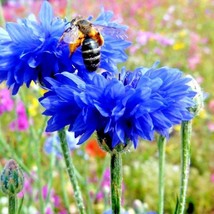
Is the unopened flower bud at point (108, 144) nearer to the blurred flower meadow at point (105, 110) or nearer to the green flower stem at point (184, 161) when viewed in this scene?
the blurred flower meadow at point (105, 110)

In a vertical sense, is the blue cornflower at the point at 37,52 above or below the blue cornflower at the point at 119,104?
above

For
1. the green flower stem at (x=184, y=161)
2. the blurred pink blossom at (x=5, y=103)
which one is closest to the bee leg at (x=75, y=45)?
the green flower stem at (x=184, y=161)

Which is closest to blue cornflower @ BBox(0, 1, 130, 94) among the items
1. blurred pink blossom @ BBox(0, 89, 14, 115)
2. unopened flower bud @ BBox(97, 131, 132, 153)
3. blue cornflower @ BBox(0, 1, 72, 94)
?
blue cornflower @ BBox(0, 1, 72, 94)

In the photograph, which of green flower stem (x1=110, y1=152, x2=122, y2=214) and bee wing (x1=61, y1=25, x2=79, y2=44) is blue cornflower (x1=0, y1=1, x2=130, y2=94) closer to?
bee wing (x1=61, y1=25, x2=79, y2=44)

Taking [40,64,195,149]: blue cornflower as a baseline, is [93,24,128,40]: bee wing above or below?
above

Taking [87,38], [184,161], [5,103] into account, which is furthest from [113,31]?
[5,103]

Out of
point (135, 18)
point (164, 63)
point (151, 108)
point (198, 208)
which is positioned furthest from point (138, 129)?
point (135, 18)
